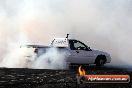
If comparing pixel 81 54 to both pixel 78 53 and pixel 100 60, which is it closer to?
pixel 78 53

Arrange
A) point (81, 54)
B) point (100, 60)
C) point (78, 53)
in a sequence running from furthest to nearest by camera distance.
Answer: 1. point (100, 60)
2. point (81, 54)
3. point (78, 53)

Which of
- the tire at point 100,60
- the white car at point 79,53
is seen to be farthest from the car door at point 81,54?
the tire at point 100,60

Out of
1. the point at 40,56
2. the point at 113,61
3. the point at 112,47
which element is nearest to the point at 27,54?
the point at 40,56

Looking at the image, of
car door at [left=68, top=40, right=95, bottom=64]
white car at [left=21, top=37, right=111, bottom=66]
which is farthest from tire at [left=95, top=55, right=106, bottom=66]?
car door at [left=68, top=40, right=95, bottom=64]

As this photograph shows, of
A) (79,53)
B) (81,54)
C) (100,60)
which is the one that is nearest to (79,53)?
(79,53)

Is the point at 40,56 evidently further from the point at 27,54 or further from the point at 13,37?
the point at 13,37

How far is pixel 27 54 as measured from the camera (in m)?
20.5

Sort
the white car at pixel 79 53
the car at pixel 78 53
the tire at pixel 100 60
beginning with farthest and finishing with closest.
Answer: the tire at pixel 100 60
the white car at pixel 79 53
the car at pixel 78 53

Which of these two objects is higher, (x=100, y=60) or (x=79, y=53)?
(x=79, y=53)

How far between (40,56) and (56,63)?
37.0 inches

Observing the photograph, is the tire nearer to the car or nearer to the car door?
the car

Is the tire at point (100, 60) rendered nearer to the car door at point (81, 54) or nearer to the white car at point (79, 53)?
the white car at point (79, 53)

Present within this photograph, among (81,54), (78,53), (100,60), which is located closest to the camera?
(78,53)

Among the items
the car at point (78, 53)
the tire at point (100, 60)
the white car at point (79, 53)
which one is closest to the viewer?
the car at point (78, 53)
